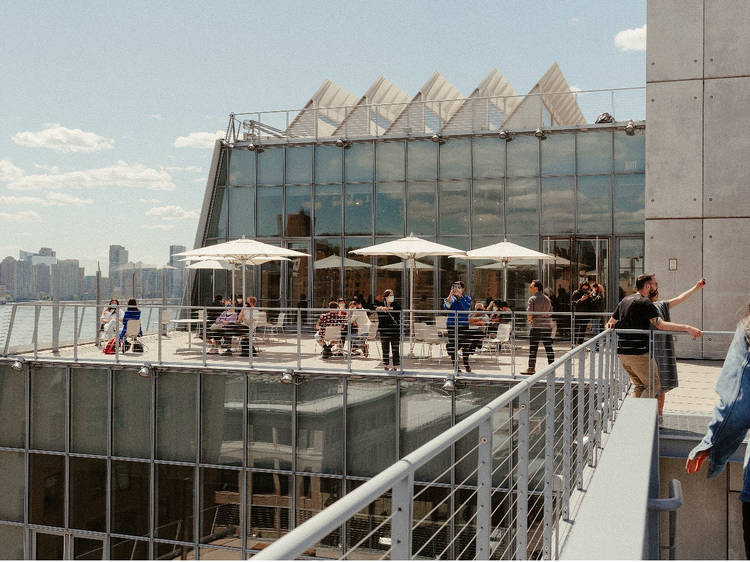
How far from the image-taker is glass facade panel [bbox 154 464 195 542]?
15422 millimetres

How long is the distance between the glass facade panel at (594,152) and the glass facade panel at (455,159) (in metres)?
3.37

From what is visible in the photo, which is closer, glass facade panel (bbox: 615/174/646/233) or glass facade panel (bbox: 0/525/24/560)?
glass facade panel (bbox: 0/525/24/560)

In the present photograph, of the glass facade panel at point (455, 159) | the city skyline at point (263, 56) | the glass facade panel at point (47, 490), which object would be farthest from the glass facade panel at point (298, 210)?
the glass facade panel at point (47, 490)

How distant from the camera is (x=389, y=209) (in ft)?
73.7

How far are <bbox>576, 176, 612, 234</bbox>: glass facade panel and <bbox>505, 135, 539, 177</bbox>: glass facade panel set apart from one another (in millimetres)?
1475

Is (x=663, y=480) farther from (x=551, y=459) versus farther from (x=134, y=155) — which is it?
(x=134, y=155)

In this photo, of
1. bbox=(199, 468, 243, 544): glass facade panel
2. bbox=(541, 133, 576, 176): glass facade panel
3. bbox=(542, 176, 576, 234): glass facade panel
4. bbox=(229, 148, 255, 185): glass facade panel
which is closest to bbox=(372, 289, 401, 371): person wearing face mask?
bbox=(199, 468, 243, 544): glass facade panel

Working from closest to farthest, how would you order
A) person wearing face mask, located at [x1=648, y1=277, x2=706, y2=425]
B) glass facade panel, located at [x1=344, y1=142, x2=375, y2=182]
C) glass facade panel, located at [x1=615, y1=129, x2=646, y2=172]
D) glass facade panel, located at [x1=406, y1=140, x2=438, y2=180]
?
person wearing face mask, located at [x1=648, y1=277, x2=706, y2=425] < glass facade panel, located at [x1=615, y1=129, x2=646, y2=172] < glass facade panel, located at [x1=406, y1=140, x2=438, y2=180] < glass facade panel, located at [x1=344, y1=142, x2=375, y2=182]

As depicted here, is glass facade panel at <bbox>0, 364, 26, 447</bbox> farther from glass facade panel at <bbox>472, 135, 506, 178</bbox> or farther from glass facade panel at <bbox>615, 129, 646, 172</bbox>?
glass facade panel at <bbox>615, 129, 646, 172</bbox>

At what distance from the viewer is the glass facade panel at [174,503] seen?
15422 millimetres

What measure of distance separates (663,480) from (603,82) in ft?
49.1

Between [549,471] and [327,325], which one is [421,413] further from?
[549,471]

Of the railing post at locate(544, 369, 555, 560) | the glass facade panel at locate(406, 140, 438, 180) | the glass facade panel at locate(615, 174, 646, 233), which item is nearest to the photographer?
the railing post at locate(544, 369, 555, 560)

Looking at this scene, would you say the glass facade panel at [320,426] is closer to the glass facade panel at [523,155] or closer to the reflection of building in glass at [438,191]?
the reflection of building in glass at [438,191]
